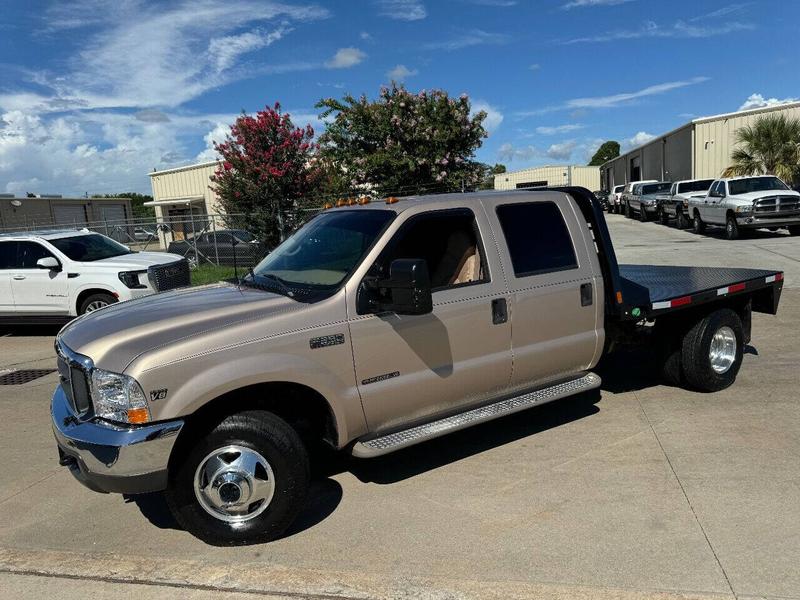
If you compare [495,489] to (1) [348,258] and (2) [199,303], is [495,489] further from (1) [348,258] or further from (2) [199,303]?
(2) [199,303]

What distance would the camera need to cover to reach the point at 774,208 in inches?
759

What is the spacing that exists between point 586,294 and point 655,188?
99.9ft

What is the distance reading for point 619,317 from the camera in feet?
17.1

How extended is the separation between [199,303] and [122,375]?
0.79 metres

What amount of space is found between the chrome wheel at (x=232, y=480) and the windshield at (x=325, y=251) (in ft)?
3.59

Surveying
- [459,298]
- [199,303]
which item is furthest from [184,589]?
[459,298]

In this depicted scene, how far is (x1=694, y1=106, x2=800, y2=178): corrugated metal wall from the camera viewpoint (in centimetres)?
3359

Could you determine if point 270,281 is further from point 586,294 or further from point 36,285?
point 36,285

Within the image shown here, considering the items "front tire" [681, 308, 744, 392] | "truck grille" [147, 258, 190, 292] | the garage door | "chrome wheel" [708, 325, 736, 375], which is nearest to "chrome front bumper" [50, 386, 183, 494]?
"front tire" [681, 308, 744, 392]

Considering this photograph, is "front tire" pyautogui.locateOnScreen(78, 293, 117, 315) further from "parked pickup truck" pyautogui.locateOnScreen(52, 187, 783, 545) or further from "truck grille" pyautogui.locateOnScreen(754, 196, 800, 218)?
"truck grille" pyautogui.locateOnScreen(754, 196, 800, 218)

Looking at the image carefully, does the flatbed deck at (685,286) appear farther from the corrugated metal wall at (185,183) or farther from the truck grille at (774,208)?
the corrugated metal wall at (185,183)

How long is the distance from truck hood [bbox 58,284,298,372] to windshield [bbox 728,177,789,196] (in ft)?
67.1

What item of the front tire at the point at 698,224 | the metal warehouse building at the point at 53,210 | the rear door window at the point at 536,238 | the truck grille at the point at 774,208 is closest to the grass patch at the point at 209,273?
the rear door window at the point at 536,238

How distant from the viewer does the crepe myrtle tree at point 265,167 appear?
1723 centimetres
